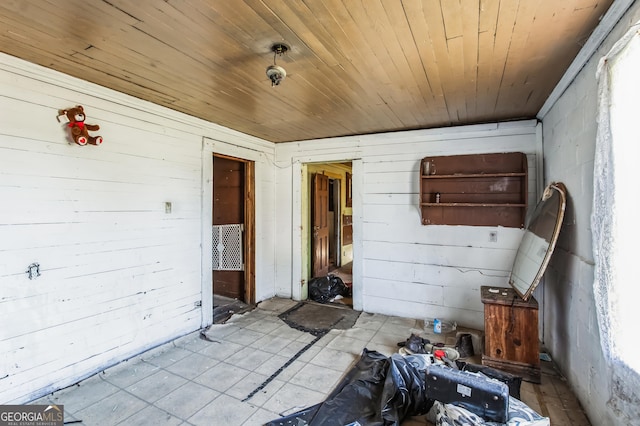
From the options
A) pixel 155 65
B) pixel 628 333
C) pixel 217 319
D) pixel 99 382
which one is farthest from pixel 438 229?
pixel 99 382

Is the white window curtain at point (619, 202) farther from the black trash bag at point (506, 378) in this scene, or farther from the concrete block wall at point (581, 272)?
the black trash bag at point (506, 378)

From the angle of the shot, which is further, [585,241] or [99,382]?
[99,382]

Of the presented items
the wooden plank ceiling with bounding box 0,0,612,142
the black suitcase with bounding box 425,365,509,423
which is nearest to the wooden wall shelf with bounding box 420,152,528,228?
the wooden plank ceiling with bounding box 0,0,612,142

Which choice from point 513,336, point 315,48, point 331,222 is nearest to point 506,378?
point 513,336

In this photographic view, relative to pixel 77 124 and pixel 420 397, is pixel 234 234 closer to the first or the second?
pixel 77 124

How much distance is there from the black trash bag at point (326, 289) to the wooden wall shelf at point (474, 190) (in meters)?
1.76

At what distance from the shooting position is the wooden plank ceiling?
1.52m

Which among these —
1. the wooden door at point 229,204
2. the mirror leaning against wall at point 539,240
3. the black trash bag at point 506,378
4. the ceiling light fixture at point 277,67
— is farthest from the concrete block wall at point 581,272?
the wooden door at point 229,204

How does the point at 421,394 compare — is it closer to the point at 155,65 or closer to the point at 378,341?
the point at 378,341

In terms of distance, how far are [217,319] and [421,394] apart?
8.52 ft

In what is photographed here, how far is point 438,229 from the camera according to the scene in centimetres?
372

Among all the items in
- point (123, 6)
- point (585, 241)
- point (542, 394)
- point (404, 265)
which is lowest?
point (542, 394)

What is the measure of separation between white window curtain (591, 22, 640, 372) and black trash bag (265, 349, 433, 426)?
44.3 inches

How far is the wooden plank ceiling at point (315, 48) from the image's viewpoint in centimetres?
152
